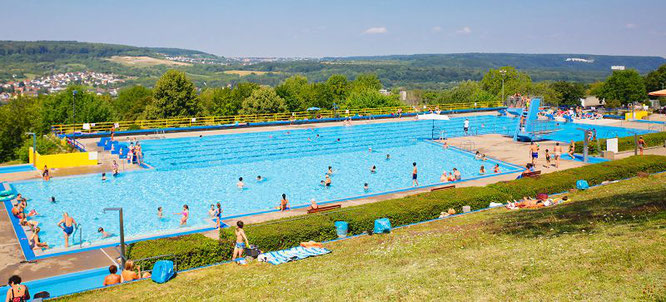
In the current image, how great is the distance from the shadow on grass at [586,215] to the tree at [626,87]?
245 feet

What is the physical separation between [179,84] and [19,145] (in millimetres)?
26039

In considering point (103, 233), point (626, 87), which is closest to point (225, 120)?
point (103, 233)

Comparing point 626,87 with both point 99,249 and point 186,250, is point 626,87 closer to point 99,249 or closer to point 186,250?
point 186,250

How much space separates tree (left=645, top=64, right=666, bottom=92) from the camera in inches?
3157

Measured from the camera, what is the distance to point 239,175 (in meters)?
29.4

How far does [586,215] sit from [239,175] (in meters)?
19.3

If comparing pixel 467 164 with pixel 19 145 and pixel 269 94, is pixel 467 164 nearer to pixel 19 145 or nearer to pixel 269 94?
pixel 269 94

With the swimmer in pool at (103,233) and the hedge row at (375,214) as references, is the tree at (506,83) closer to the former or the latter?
the hedge row at (375,214)

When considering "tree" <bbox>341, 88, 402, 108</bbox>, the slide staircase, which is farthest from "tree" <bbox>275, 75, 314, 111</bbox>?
the slide staircase

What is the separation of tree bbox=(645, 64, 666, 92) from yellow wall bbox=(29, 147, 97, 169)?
264 ft

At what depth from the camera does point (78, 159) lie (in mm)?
29609

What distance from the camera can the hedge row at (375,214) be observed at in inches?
558

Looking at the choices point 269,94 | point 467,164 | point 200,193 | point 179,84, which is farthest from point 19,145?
point 467,164

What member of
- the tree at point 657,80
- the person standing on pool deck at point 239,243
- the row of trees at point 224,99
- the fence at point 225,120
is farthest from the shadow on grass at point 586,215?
the tree at point 657,80
